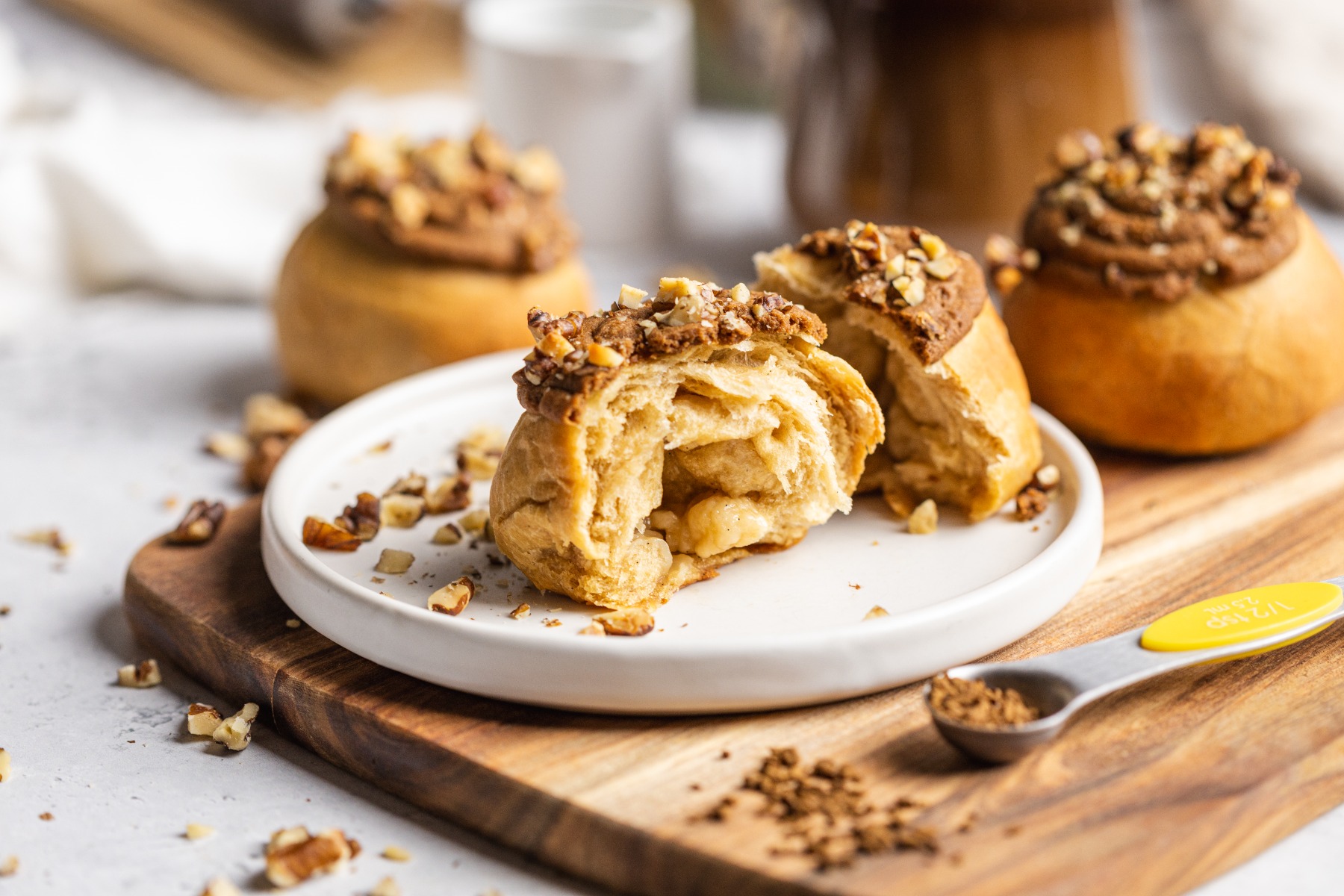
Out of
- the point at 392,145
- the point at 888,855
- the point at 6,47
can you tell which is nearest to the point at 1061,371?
the point at 888,855

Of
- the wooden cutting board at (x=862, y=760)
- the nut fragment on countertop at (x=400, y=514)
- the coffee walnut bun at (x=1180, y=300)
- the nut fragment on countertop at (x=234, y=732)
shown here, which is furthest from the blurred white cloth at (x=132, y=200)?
the nut fragment on countertop at (x=234, y=732)

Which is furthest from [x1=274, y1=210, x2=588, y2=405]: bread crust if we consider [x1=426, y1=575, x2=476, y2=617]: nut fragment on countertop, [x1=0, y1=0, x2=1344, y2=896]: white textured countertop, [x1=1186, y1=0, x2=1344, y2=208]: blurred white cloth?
[x1=1186, y1=0, x2=1344, y2=208]: blurred white cloth

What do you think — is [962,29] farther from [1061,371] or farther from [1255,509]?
[1255,509]

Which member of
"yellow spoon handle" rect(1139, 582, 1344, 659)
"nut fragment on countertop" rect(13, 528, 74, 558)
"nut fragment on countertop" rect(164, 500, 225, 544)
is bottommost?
"nut fragment on countertop" rect(13, 528, 74, 558)

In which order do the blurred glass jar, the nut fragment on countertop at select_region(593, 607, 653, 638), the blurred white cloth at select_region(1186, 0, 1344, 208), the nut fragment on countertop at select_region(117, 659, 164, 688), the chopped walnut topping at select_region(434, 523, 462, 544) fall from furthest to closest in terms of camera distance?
the blurred white cloth at select_region(1186, 0, 1344, 208), the blurred glass jar, the chopped walnut topping at select_region(434, 523, 462, 544), the nut fragment on countertop at select_region(117, 659, 164, 688), the nut fragment on countertop at select_region(593, 607, 653, 638)

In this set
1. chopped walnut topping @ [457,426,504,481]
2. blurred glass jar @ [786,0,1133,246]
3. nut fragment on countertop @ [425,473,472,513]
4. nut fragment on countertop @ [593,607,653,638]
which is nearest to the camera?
nut fragment on countertop @ [593,607,653,638]

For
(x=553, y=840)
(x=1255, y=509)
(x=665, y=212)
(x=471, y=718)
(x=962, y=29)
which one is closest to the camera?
(x=553, y=840)

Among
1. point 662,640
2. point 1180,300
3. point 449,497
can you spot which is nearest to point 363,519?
point 449,497

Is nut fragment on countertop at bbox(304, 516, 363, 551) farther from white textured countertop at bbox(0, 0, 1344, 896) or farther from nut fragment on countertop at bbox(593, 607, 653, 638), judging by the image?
nut fragment on countertop at bbox(593, 607, 653, 638)
